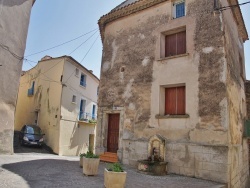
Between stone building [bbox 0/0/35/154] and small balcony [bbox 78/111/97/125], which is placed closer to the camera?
stone building [bbox 0/0/35/154]

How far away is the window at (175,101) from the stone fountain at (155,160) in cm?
132

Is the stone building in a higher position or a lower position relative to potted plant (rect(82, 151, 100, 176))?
higher

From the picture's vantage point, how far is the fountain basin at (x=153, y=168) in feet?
27.4

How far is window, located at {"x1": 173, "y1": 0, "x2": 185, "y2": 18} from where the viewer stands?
10.3 metres

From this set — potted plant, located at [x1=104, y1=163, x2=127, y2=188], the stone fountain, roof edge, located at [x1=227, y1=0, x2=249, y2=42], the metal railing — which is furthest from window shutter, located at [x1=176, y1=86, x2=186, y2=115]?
the metal railing

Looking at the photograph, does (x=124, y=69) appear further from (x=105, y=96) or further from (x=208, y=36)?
(x=208, y=36)

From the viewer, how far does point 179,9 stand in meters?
10.4

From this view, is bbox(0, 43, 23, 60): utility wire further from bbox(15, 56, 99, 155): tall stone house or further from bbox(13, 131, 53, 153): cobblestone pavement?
bbox(13, 131, 53, 153): cobblestone pavement

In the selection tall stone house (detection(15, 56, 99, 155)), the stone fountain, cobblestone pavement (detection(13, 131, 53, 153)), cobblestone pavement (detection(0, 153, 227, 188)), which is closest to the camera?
cobblestone pavement (detection(0, 153, 227, 188))

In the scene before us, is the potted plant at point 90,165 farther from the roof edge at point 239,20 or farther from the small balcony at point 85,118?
the small balcony at point 85,118

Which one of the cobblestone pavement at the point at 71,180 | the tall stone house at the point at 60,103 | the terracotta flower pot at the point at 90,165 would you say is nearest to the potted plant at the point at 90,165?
the terracotta flower pot at the point at 90,165

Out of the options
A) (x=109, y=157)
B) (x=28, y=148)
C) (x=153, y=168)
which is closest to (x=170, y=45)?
(x=153, y=168)

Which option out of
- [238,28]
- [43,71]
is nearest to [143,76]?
[238,28]

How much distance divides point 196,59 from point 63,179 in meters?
6.83
